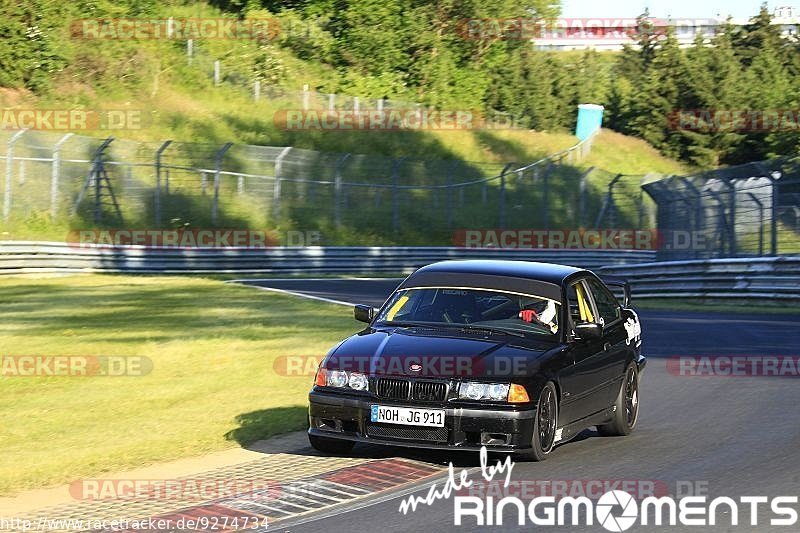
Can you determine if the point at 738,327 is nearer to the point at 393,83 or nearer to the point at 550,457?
the point at 550,457

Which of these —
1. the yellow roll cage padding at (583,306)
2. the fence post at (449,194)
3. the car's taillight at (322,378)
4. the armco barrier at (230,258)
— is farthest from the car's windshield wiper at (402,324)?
the fence post at (449,194)

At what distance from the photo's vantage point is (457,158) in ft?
194

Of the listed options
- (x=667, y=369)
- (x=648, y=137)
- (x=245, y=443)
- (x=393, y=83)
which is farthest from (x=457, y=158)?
(x=245, y=443)

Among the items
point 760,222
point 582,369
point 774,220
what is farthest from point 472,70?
point 582,369

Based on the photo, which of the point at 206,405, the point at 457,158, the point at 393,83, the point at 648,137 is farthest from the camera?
the point at 648,137

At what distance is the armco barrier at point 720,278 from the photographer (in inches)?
1020

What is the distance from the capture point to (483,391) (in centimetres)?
938

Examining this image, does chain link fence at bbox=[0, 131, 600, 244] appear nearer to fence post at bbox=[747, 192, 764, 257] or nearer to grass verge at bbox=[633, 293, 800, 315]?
grass verge at bbox=[633, 293, 800, 315]

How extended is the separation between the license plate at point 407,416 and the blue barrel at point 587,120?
2365 inches

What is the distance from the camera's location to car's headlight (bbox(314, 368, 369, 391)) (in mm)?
9641

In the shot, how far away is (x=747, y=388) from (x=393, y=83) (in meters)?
51.4

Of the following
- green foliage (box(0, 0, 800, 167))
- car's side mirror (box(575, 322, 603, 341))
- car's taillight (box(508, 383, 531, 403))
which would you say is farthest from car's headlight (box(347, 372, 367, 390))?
green foliage (box(0, 0, 800, 167))

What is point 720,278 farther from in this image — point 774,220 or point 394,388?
point 394,388

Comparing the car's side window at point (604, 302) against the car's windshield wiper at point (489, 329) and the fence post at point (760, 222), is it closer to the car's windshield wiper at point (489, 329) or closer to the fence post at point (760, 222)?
the car's windshield wiper at point (489, 329)
